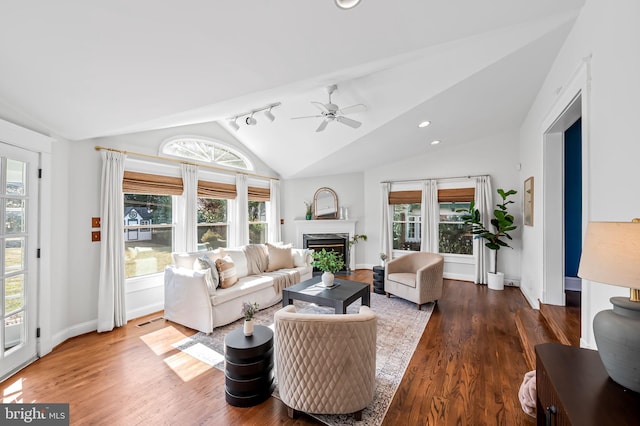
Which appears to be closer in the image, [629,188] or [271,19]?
[629,188]

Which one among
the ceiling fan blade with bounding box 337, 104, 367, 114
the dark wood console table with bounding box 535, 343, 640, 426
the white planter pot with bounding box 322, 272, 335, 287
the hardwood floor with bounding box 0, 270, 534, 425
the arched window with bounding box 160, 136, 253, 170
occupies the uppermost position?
the ceiling fan blade with bounding box 337, 104, 367, 114

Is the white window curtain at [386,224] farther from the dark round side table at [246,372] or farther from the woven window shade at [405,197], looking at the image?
the dark round side table at [246,372]

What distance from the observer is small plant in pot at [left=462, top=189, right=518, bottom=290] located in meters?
4.97

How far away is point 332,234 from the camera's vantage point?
6.69 meters

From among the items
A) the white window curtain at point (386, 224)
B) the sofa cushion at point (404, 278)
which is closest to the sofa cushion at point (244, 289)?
the sofa cushion at point (404, 278)

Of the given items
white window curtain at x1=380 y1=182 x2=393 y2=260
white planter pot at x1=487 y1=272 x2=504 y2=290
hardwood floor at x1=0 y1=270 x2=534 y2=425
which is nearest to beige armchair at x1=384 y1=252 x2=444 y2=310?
hardwood floor at x1=0 y1=270 x2=534 y2=425

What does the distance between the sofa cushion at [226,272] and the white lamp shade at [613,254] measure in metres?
3.53

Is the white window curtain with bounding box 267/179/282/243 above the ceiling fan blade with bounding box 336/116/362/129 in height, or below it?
below

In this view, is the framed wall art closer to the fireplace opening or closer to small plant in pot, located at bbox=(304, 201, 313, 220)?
the fireplace opening

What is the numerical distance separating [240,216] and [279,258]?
4.18 feet

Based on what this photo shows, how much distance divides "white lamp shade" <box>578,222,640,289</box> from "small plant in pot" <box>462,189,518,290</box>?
440 cm

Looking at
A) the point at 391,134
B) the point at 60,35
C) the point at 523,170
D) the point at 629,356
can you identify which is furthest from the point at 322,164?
the point at 629,356

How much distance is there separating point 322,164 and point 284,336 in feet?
14.1

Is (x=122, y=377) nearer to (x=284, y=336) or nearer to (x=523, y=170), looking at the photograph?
(x=284, y=336)
